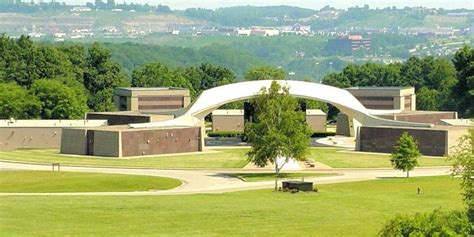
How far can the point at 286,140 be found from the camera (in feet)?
263

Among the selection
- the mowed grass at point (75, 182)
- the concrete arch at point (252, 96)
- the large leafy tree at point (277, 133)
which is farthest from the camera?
the concrete arch at point (252, 96)

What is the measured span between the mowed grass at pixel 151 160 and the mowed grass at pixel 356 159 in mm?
6119

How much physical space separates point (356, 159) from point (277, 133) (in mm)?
14998

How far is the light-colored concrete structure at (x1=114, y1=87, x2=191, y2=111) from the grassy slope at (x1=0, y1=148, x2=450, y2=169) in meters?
32.2

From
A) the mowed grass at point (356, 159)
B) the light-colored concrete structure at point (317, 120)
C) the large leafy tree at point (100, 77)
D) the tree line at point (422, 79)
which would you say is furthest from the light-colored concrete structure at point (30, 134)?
the tree line at point (422, 79)

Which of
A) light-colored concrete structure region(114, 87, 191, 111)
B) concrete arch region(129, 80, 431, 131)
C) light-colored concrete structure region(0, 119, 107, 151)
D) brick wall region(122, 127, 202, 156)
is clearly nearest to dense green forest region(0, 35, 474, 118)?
light-colored concrete structure region(114, 87, 191, 111)

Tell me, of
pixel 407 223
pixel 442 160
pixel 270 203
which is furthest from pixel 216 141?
pixel 407 223

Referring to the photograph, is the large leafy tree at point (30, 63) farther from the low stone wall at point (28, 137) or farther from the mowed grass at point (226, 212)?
the mowed grass at point (226, 212)

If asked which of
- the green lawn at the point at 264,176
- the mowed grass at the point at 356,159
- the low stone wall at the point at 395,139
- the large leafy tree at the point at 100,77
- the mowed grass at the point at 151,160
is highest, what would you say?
the large leafy tree at the point at 100,77

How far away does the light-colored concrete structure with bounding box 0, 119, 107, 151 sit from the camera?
10494cm

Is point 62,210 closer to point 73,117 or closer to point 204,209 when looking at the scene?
point 204,209

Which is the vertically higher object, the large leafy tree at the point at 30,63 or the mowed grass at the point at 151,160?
the large leafy tree at the point at 30,63

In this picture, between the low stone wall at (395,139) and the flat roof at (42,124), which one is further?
the flat roof at (42,124)

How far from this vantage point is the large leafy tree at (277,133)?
8012 cm
